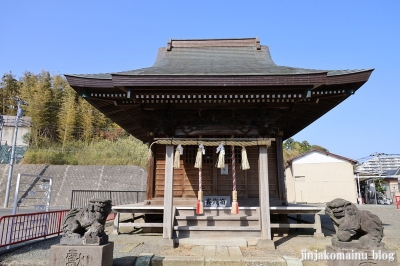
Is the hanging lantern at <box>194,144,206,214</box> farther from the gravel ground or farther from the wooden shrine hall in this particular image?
the gravel ground

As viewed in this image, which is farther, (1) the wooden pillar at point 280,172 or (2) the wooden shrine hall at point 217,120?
(1) the wooden pillar at point 280,172

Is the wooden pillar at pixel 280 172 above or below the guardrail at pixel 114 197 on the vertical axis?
above

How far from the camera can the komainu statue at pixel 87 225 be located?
4.10m

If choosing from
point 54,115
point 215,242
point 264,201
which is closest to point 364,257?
point 264,201

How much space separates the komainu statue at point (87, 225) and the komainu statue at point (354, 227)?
3.89m

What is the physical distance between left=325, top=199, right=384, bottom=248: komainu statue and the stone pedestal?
3.81m

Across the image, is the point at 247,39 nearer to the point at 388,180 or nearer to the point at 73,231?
the point at 73,231

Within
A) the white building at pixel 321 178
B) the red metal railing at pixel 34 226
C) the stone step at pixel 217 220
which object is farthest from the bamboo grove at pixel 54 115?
the stone step at pixel 217 220

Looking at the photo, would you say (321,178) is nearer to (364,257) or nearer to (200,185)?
(200,185)

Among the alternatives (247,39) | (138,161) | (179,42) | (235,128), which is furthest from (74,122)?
(235,128)

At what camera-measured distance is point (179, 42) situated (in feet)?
35.7

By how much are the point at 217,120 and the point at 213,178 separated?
2194 millimetres

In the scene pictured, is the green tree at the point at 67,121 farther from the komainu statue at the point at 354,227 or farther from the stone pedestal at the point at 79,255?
the komainu statue at the point at 354,227

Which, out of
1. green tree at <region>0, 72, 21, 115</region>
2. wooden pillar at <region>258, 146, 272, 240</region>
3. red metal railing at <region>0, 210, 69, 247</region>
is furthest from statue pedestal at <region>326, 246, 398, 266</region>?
green tree at <region>0, 72, 21, 115</region>
